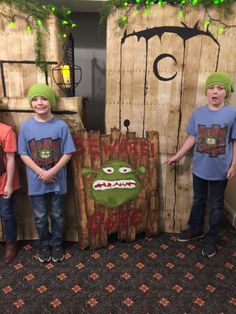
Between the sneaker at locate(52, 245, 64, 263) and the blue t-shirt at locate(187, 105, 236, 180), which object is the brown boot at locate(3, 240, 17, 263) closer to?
the sneaker at locate(52, 245, 64, 263)

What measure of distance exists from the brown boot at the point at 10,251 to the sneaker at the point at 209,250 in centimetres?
149

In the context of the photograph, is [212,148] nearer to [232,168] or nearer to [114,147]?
[232,168]

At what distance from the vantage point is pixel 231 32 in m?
2.21

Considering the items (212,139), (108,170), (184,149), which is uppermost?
(212,139)

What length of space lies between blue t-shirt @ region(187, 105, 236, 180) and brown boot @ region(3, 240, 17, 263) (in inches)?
60.9

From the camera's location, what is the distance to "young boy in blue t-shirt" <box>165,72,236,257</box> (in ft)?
7.05

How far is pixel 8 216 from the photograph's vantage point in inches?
92.6

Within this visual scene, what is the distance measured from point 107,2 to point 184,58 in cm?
68

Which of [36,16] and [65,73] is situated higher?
[36,16]

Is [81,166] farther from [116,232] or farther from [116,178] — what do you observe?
[116,232]

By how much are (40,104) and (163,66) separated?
3.09ft

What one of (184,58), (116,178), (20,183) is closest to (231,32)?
(184,58)

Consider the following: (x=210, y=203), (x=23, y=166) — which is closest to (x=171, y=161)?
(x=210, y=203)

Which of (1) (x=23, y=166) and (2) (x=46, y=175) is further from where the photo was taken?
(1) (x=23, y=166)
